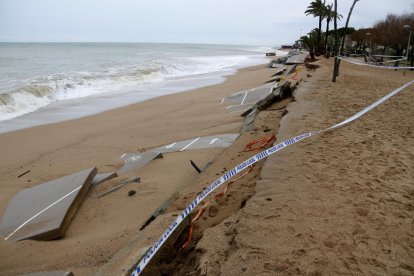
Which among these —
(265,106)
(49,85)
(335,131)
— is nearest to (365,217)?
(335,131)

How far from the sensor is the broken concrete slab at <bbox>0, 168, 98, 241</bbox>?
399 cm

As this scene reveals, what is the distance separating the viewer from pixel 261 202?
10.8 ft

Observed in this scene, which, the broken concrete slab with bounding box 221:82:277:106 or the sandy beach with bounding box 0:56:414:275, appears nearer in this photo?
the sandy beach with bounding box 0:56:414:275

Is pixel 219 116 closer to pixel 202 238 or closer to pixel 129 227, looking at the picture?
pixel 129 227

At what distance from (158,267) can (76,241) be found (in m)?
1.54

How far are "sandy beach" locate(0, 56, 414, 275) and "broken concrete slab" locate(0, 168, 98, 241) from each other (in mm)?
143

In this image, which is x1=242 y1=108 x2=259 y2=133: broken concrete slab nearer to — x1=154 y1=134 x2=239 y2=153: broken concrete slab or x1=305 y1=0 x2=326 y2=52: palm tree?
x1=154 y1=134 x2=239 y2=153: broken concrete slab

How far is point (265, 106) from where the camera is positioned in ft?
29.1

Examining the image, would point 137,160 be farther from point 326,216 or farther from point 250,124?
point 326,216

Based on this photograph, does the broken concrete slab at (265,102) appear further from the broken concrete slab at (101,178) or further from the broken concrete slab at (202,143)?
the broken concrete slab at (101,178)

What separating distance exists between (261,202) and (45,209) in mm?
2912

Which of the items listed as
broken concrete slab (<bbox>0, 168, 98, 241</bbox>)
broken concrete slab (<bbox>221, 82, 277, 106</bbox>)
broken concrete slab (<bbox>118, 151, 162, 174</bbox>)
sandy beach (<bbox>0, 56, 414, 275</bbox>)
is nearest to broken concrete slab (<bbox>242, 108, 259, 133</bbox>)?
sandy beach (<bbox>0, 56, 414, 275</bbox>)

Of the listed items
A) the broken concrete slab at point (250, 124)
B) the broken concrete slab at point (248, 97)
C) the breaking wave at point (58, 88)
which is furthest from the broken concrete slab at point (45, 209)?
the breaking wave at point (58, 88)

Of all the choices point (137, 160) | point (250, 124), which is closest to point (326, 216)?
point (137, 160)
